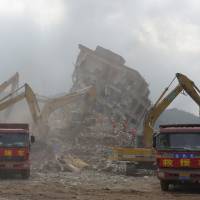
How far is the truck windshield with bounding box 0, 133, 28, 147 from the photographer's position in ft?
75.1

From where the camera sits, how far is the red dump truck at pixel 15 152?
22625mm

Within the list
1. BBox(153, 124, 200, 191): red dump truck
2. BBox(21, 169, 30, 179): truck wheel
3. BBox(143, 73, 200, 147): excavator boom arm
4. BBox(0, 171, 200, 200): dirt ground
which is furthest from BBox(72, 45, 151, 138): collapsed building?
BBox(153, 124, 200, 191): red dump truck

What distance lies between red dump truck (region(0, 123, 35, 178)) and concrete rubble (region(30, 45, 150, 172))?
12135 mm

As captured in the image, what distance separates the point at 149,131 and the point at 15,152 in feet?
25.1

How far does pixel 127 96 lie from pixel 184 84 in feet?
48.8

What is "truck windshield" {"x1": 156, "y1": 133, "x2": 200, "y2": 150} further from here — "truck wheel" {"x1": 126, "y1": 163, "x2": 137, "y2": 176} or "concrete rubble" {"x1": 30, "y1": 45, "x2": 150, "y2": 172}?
"concrete rubble" {"x1": 30, "y1": 45, "x2": 150, "y2": 172}

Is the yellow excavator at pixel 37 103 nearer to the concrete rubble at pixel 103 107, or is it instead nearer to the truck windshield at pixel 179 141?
the concrete rubble at pixel 103 107

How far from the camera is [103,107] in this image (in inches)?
1608

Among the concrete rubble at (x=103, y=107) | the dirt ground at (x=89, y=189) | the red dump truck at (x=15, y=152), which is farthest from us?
the concrete rubble at (x=103, y=107)

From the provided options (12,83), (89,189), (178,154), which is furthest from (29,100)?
(178,154)

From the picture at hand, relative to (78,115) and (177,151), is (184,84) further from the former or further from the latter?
(78,115)

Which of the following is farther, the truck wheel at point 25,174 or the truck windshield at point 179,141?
the truck wheel at point 25,174

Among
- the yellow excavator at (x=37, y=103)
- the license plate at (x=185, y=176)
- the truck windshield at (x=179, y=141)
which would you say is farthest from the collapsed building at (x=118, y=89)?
the license plate at (x=185, y=176)

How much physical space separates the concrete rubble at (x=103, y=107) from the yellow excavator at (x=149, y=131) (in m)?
9.27
